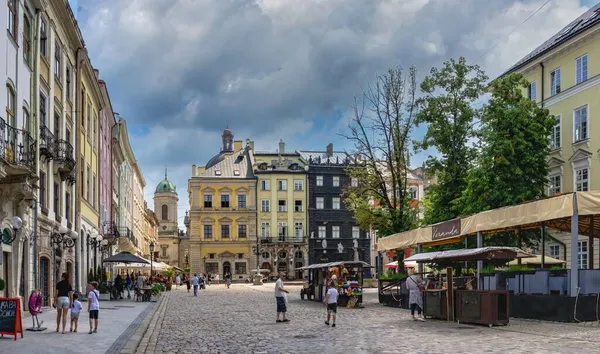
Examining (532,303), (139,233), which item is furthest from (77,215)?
(139,233)

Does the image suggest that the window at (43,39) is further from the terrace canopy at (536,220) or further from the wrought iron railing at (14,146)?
the terrace canopy at (536,220)

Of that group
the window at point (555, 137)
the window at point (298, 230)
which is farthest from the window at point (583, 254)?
the window at point (298, 230)

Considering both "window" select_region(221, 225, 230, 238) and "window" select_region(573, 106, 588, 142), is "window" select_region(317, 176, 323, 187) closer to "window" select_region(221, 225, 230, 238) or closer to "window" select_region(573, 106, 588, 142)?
"window" select_region(221, 225, 230, 238)

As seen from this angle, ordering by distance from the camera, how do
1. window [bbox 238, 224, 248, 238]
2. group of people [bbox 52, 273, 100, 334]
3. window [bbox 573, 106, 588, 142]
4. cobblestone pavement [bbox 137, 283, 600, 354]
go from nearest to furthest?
cobblestone pavement [bbox 137, 283, 600, 354], group of people [bbox 52, 273, 100, 334], window [bbox 573, 106, 588, 142], window [bbox 238, 224, 248, 238]

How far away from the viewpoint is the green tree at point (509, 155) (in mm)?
38625

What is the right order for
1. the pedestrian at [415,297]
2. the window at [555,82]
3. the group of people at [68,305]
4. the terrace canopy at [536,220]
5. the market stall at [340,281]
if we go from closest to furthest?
the group of people at [68,305] < the terrace canopy at [536,220] < the pedestrian at [415,297] < the market stall at [340,281] < the window at [555,82]

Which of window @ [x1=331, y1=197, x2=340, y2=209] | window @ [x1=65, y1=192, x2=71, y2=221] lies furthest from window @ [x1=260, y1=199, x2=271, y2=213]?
window @ [x1=65, y1=192, x2=71, y2=221]

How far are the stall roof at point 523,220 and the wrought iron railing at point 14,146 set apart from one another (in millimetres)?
15359

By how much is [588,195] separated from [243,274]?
263 feet

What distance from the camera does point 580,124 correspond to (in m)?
42.2

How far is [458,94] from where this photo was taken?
42.6 meters

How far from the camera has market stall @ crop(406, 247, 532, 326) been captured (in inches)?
811

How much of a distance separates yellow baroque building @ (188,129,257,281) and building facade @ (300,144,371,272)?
7.89 m

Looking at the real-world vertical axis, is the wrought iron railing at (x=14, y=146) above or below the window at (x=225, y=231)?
above
